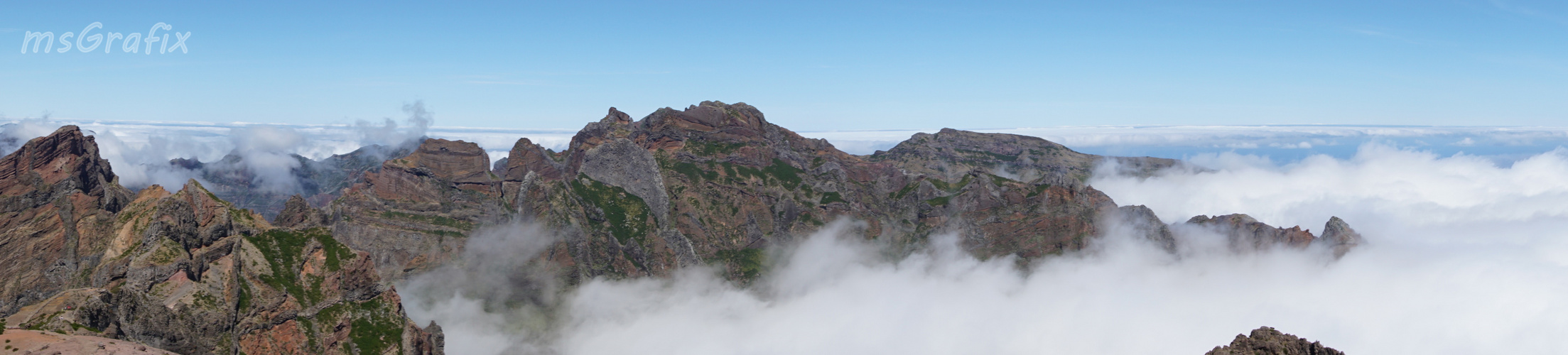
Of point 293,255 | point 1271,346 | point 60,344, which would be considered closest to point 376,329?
point 293,255

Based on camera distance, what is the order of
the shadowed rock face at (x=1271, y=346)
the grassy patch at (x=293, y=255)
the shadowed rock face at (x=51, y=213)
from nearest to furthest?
the shadowed rock face at (x=1271, y=346), the grassy patch at (x=293, y=255), the shadowed rock face at (x=51, y=213)

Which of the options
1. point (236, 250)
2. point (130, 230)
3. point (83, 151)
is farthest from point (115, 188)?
point (236, 250)

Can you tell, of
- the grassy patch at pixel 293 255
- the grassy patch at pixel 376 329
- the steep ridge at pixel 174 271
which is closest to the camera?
the steep ridge at pixel 174 271

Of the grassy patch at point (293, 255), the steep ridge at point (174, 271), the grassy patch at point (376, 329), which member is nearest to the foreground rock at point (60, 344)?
the steep ridge at point (174, 271)

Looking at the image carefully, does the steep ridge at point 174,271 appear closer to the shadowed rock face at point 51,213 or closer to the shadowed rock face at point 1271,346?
the shadowed rock face at point 51,213

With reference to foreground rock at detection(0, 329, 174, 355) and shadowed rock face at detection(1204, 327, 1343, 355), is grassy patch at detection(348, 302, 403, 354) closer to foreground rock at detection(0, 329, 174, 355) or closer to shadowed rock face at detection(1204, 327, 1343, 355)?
foreground rock at detection(0, 329, 174, 355)
